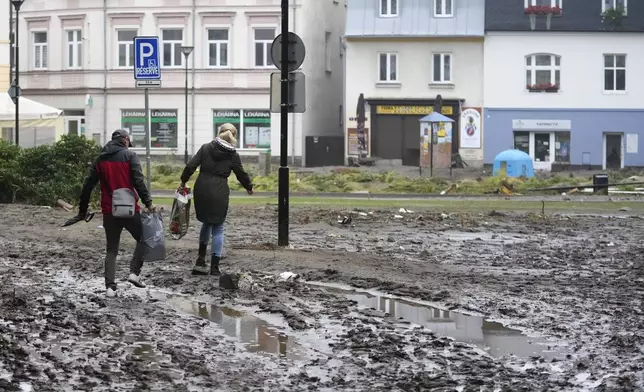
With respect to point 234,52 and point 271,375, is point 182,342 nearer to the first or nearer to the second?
point 271,375

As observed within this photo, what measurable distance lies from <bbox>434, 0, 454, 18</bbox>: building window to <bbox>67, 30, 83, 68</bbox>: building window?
1796cm

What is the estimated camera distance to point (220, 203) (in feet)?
44.0

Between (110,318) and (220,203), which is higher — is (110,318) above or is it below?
below

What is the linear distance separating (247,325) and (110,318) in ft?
3.95

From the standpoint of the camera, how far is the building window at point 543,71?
5703 cm

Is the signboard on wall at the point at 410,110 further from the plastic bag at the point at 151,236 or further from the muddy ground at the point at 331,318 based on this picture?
the plastic bag at the point at 151,236

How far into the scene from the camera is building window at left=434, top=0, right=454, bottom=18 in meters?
57.7

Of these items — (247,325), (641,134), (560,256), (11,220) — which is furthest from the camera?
(641,134)

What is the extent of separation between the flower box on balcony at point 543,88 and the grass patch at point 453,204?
2475 centimetres

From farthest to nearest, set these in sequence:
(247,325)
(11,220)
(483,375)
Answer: (11,220) < (247,325) < (483,375)

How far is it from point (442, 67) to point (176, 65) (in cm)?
1311

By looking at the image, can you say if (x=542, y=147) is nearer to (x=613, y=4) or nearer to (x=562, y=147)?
(x=562, y=147)

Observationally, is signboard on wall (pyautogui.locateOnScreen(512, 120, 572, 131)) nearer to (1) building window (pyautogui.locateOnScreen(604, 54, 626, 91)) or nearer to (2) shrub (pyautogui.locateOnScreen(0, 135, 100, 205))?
(1) building window (pyautogui.locateOnScreen(604, 54, 626, 91))

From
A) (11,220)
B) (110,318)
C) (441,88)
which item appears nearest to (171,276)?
(110,318)
